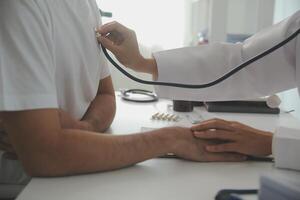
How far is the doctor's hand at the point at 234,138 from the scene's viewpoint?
802mm

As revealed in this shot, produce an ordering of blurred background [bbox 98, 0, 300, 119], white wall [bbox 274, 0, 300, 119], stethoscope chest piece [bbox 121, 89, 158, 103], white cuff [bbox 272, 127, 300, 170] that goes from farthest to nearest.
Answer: blurred background [bbox 98, 0, 300, 119], white wall [bbox 274, 0, 300, 119], stethoscope chest piece [bbox 121, 89, 158, 103], white cuff [bbox 272, 127, 300, 170]

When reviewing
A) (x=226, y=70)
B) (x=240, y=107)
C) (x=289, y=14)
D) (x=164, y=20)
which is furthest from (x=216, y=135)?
(x=164, y=20)

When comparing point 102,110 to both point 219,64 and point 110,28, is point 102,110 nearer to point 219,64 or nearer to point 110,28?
point 110,28

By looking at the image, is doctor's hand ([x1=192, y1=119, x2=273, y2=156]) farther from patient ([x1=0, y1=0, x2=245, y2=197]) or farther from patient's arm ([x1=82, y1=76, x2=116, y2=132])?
patient's arm ([x1=82, y1=76, x2=116, y2=132])

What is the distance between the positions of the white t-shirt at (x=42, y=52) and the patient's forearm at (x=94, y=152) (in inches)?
3.4

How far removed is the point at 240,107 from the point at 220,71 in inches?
13.2

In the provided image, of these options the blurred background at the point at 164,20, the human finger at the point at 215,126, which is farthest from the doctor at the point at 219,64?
the blurred background at the point at 164,20

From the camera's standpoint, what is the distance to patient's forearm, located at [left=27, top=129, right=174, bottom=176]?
2.15 feet

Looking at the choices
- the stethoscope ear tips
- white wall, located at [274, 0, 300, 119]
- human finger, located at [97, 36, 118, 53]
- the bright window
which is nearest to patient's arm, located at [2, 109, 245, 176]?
human finger, located at [97, 36, 118, 53]

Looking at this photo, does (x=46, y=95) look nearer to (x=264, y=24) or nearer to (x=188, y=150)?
(x=188, y=150)

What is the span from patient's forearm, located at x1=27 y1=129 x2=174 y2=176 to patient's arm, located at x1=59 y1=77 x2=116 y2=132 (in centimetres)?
15

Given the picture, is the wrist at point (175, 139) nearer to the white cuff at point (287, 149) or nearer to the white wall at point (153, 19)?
the white cuff at point (287, 149)

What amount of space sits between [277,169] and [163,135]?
0.86 feet

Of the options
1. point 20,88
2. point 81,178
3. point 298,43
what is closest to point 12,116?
point 20,88
